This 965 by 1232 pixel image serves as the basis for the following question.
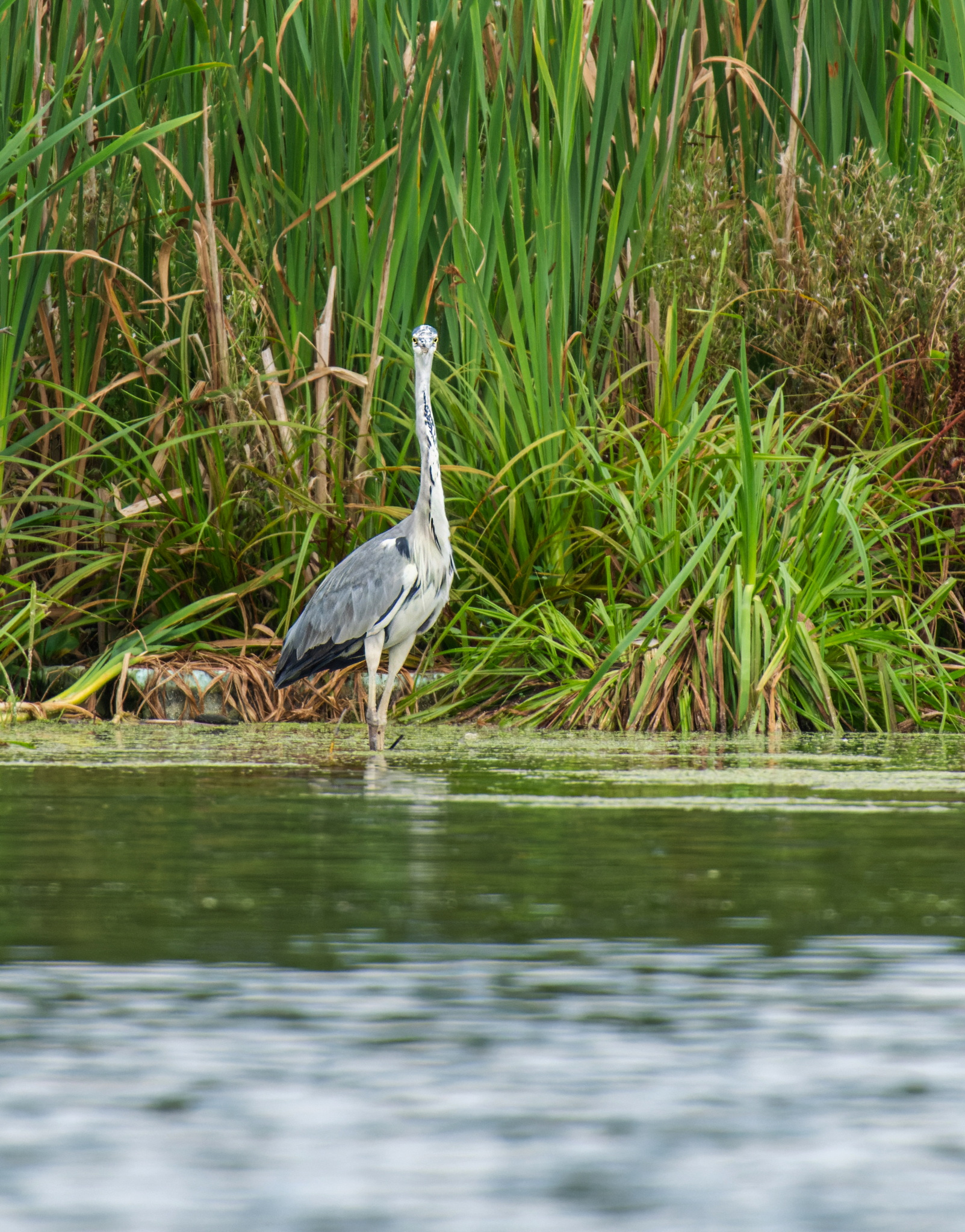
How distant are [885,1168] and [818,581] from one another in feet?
15.2

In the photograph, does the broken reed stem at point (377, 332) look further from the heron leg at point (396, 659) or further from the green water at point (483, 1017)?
the green water at point (483, 1017)

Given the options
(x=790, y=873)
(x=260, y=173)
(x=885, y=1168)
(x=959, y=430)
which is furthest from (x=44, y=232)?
(x=885, y=1168)

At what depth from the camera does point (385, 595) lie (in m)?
5.79

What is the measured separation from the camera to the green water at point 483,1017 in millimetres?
1358

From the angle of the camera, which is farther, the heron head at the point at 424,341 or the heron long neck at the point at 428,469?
the heron head at the point at 424,341

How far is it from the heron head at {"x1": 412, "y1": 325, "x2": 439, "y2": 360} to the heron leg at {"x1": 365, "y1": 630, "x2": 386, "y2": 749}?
0.90 m

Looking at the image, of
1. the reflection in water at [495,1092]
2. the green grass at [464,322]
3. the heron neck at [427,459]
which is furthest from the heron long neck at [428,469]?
the reflection in water at [495,1092]

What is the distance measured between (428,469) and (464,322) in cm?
102

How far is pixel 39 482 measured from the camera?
22.1 feet

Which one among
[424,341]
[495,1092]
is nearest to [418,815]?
[495,1092]

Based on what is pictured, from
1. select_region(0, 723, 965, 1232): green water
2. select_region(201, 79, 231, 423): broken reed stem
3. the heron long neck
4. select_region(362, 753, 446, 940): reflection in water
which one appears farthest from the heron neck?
select_region(0, 723, 965, 1232): green water

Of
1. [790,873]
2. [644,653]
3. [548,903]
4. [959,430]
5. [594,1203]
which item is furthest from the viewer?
[959,430]

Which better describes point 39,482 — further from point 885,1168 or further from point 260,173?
point 885,1168

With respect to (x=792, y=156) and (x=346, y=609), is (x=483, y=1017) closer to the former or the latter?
(x=346, y=609)
